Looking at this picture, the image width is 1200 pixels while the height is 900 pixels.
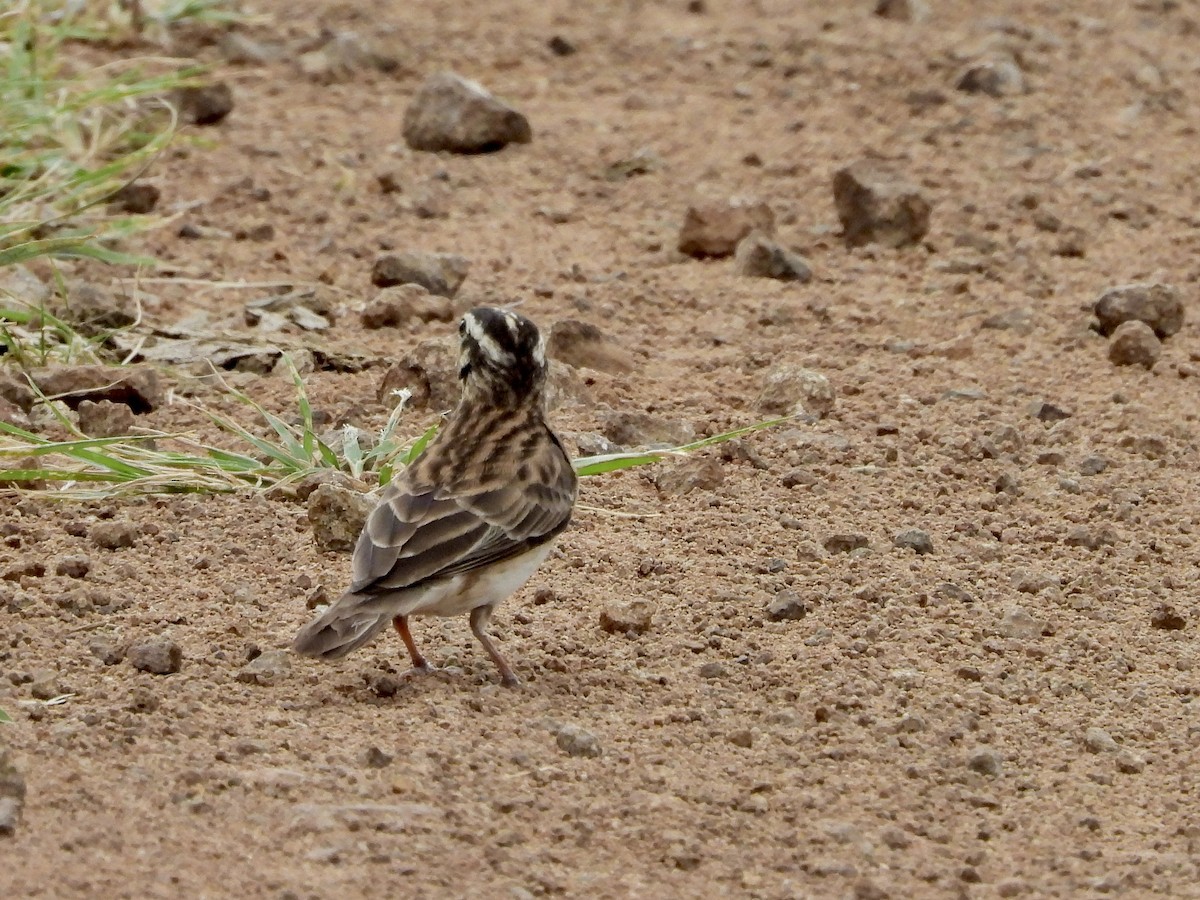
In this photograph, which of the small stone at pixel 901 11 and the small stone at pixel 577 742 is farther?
the small stone at pixel 901 11

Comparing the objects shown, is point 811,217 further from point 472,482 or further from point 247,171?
point 472,482

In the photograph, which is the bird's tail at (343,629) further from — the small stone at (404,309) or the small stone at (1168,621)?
the small stone at (404,309)

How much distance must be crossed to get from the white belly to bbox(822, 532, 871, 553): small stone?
130 centimetres

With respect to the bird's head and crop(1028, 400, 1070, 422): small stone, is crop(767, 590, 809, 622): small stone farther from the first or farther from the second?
crop(1028, 400, 1070, 422): small stone

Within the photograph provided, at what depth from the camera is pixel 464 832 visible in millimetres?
5090

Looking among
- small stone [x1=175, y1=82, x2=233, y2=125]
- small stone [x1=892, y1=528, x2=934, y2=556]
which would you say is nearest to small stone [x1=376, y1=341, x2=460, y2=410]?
small stone [x1=892, y1=528, x2=934, y2=556]

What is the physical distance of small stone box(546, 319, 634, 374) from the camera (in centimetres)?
870

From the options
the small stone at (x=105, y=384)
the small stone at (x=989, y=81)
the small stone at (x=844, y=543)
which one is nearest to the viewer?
the small stone at (x=844, y=543)

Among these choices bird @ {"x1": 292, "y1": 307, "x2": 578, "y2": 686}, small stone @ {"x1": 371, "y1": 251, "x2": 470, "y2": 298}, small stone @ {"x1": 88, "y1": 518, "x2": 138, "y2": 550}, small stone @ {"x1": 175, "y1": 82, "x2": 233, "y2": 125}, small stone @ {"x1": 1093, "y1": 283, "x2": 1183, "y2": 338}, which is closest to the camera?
bird @ {"x1": 292, "y1": 307, "x2": 578, "y2": 686}

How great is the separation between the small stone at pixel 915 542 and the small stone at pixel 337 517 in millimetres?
1809

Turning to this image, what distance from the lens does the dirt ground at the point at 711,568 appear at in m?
5.16

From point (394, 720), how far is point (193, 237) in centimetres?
493

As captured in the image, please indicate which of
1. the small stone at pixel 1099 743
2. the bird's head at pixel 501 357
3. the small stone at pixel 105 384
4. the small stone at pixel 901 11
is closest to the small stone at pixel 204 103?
the small stone at pixel 105 384

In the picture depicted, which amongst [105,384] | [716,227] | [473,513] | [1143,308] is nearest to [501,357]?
[473,513]
